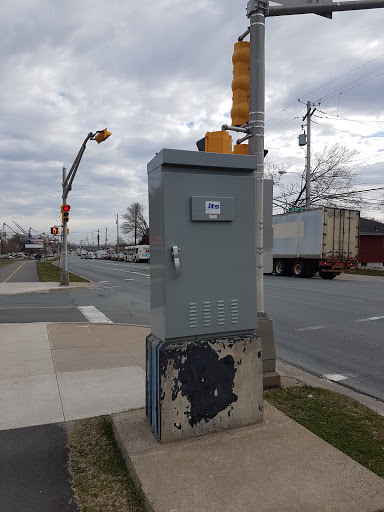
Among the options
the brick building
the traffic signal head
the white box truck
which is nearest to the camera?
the traffic signal head

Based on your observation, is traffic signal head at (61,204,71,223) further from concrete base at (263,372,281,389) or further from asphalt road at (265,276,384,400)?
concrete base at (263,372,281,389)

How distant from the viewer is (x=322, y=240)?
22.2 meters

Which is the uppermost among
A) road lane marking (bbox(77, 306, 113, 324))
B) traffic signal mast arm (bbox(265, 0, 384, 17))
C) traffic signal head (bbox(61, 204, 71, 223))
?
traffic signal mast arm (bbox(265, 0, 384, 17))

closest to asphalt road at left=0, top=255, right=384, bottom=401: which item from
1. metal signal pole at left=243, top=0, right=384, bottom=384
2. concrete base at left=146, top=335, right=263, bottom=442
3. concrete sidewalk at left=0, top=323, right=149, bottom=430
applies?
metal signal pole at left=243, top=0, right=384, bottom=384

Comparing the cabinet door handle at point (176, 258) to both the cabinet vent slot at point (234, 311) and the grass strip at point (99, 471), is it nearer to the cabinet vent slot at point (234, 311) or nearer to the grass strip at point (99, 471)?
the cabinet vent slot at point (234, 311)

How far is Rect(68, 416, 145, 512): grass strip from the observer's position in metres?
2.57

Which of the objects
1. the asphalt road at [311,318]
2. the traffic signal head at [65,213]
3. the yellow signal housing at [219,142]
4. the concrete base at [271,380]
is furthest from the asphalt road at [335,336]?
the traffic signal head at [65,213]

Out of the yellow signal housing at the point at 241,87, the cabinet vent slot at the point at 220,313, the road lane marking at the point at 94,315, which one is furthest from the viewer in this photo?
the road lane marking at the point at 94,315

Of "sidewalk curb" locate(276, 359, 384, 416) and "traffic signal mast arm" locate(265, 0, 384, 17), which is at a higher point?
"traffic signal mast arm" locate(265, 0, 384, 17)

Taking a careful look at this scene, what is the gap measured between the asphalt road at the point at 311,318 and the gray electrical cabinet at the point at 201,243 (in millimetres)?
2845

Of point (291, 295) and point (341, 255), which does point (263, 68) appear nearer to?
point (291, 295)

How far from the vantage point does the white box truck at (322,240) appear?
22.3 meters

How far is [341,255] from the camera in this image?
74.7 ft

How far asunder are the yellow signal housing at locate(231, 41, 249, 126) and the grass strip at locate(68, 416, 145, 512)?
359 cm
